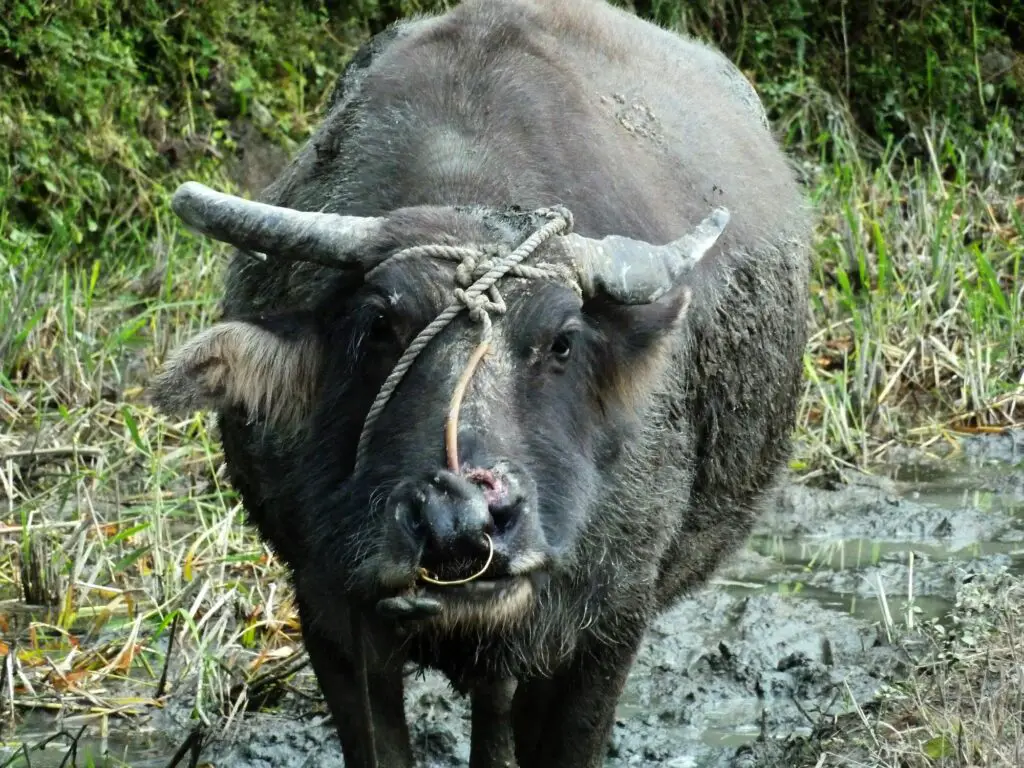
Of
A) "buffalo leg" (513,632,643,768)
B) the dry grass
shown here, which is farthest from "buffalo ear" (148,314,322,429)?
the dry grass

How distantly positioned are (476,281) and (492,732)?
174 cm

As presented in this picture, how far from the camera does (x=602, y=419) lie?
4.25 meters

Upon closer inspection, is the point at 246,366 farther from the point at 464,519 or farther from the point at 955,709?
the point at 955,709

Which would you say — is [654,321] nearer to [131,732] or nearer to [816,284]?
[131,732]

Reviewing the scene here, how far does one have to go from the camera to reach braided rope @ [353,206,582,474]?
148 inches

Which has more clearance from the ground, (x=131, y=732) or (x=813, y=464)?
(x=131, y=732)

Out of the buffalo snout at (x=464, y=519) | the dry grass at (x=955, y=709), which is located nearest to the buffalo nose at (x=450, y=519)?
the buffalo snout at (x=464, y=519)

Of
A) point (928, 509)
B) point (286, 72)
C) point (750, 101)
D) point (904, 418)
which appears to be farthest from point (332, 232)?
point (286, 72)

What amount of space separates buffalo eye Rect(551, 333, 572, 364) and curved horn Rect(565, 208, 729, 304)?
0.47 feet

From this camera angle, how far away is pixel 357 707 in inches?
184

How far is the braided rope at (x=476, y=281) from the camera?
3.77 m

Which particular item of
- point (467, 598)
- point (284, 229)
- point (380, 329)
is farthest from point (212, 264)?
point (467, 598)

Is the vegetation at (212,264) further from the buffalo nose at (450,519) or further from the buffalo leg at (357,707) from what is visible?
the buffalo nose at (450,519)

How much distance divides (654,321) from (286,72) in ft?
22.4
